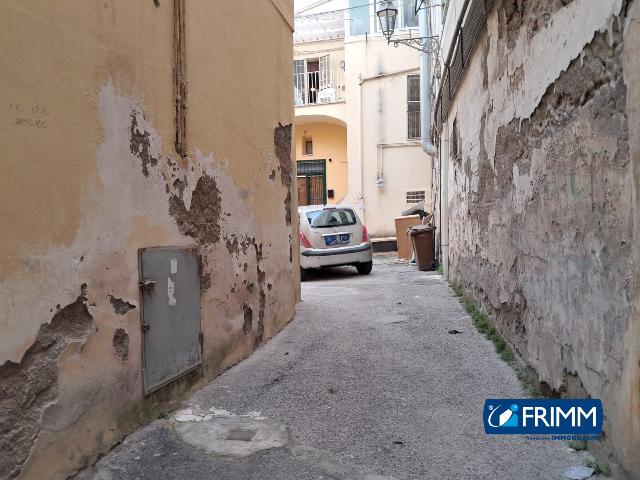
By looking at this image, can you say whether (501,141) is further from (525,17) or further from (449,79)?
(449,79)

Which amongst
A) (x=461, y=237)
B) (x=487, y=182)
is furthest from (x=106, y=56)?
(x=461, y=237)

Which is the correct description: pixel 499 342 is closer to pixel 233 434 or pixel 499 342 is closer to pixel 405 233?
pixel 233 434

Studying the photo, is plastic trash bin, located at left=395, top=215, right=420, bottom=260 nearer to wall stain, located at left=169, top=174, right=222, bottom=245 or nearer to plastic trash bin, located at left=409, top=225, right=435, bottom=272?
plastic trash bin, located at left=409, top=225, right=435, bottom=272

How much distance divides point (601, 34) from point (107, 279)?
2765mm

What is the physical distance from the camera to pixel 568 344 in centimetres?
312

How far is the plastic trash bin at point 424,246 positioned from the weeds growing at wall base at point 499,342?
4286 mm

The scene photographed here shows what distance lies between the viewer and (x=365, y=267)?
11773mm

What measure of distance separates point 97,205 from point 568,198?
2.60 meters

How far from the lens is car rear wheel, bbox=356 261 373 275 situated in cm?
1172

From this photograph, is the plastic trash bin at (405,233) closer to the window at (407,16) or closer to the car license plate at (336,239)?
the car license plate at (336,239)

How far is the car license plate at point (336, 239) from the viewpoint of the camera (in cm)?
1113

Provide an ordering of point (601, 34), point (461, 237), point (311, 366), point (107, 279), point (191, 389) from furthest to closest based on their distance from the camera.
→ point (461, 237)
point (311, 366)
point (191, 389)
point (107, 279)
point (601, 34)

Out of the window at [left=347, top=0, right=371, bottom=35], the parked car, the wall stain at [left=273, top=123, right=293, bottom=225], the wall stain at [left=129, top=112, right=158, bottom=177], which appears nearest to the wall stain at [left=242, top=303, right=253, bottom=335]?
the wall stain at [left=273, top=123, right=293, bottom=225]

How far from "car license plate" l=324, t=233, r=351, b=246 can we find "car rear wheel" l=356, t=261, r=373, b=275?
0.74 meters
